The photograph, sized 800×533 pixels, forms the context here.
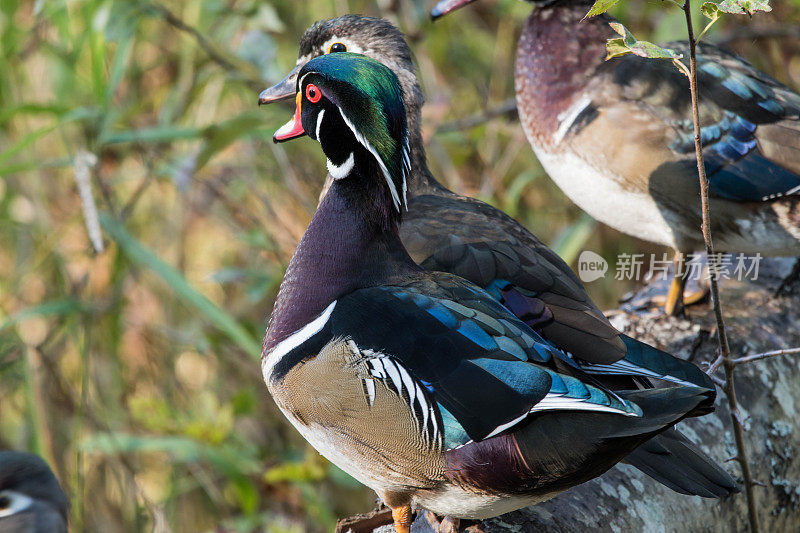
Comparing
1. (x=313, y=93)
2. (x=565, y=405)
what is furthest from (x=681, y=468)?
(x=313, y=93)

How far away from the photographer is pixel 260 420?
378cm

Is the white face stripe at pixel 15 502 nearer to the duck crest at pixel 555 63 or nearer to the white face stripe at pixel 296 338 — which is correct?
the white face stripe at pixel 296 338

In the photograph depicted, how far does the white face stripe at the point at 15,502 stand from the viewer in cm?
181

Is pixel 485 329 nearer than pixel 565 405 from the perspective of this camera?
No

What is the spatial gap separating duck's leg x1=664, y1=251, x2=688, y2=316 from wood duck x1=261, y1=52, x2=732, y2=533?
1.00 metres

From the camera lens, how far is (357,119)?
1687mm

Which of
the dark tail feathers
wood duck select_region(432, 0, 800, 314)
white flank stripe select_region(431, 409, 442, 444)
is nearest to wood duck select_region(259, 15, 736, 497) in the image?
the dark tail feathers

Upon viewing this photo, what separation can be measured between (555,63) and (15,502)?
191cm

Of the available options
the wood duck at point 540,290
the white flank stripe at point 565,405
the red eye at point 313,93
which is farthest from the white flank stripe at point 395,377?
the red eye at point 313,93

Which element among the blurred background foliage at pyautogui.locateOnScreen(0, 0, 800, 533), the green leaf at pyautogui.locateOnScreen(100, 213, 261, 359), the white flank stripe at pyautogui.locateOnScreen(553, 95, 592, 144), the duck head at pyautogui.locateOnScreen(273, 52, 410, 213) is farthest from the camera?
the blurred background foliage at pyautogui.locateOnScreen(0, 0, 800, 533)

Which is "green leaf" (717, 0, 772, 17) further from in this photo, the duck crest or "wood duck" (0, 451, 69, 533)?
"wood duck" (0, 451, 69, 533)

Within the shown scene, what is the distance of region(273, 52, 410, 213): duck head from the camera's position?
1.67 m

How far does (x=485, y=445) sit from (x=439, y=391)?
0.39 ft

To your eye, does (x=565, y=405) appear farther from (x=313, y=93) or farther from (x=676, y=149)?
(x=676, y=149)
